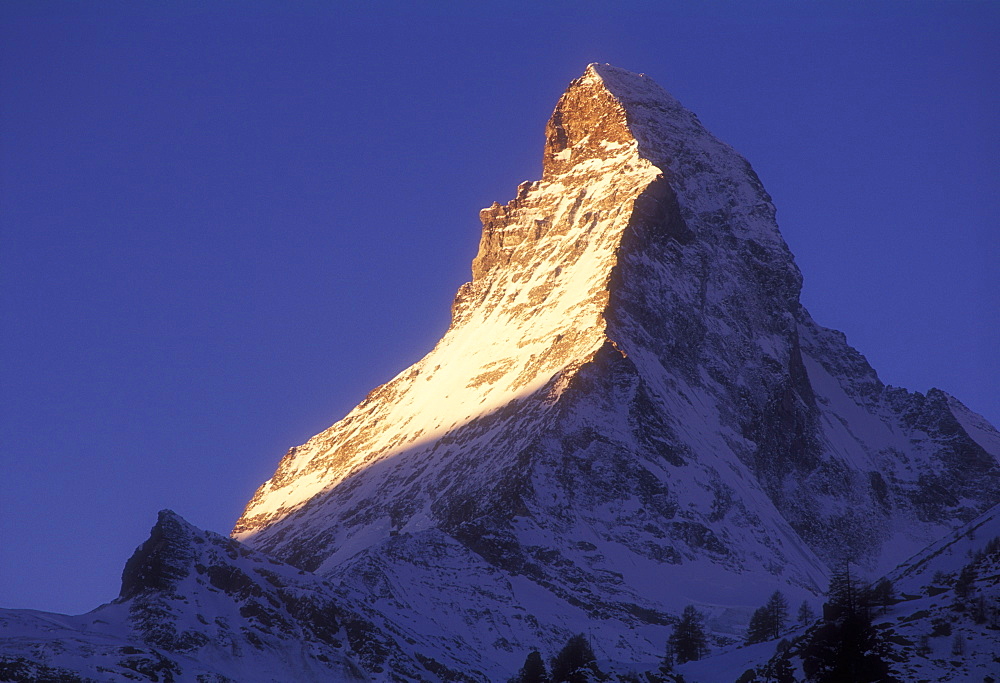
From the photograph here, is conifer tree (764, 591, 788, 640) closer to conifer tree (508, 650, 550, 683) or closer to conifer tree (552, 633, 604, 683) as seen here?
conifer tree (552, 633, 604, 683)

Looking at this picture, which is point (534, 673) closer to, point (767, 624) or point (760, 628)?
point (760, 628)

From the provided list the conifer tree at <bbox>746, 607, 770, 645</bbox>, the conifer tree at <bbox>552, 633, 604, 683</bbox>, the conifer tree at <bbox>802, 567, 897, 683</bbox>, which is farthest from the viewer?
the conifer tree at <bbox>746, 607, 770, 645</bbox>

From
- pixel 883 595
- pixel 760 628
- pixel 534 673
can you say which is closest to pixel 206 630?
pixel 534 673

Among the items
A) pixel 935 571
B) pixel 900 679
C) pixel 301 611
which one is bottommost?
pixel 900 679

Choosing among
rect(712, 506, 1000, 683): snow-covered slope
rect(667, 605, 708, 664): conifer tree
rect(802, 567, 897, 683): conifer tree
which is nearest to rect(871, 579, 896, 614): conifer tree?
rect(712, 506, 1000, 683): snow-covered slope

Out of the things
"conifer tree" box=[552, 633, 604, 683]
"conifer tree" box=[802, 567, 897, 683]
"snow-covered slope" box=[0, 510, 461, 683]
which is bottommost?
"conifer tree" box=[802, 567, 897, 683]

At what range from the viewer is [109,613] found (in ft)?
454

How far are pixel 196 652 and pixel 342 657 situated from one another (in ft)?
41.7

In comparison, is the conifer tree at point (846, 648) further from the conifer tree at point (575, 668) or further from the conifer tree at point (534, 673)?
the conifer tree at point (534, 673)

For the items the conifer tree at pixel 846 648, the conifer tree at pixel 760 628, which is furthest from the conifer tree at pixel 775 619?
the conifer tree at pixel 846 648

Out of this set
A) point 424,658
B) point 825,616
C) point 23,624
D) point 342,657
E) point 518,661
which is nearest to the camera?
point 825,616

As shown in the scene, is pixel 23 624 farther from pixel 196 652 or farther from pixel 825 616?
pixel 825 616

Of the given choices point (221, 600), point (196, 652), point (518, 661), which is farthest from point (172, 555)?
point (518, 661)

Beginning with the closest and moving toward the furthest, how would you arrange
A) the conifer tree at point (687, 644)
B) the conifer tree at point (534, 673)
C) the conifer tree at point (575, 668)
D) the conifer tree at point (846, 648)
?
1. the conifer tree at point (846, 648)
2. the conifer tree at point (575, 668)
3. the conifer tree at point (534, 673)
4. the conifer tree at point (687, 644)
